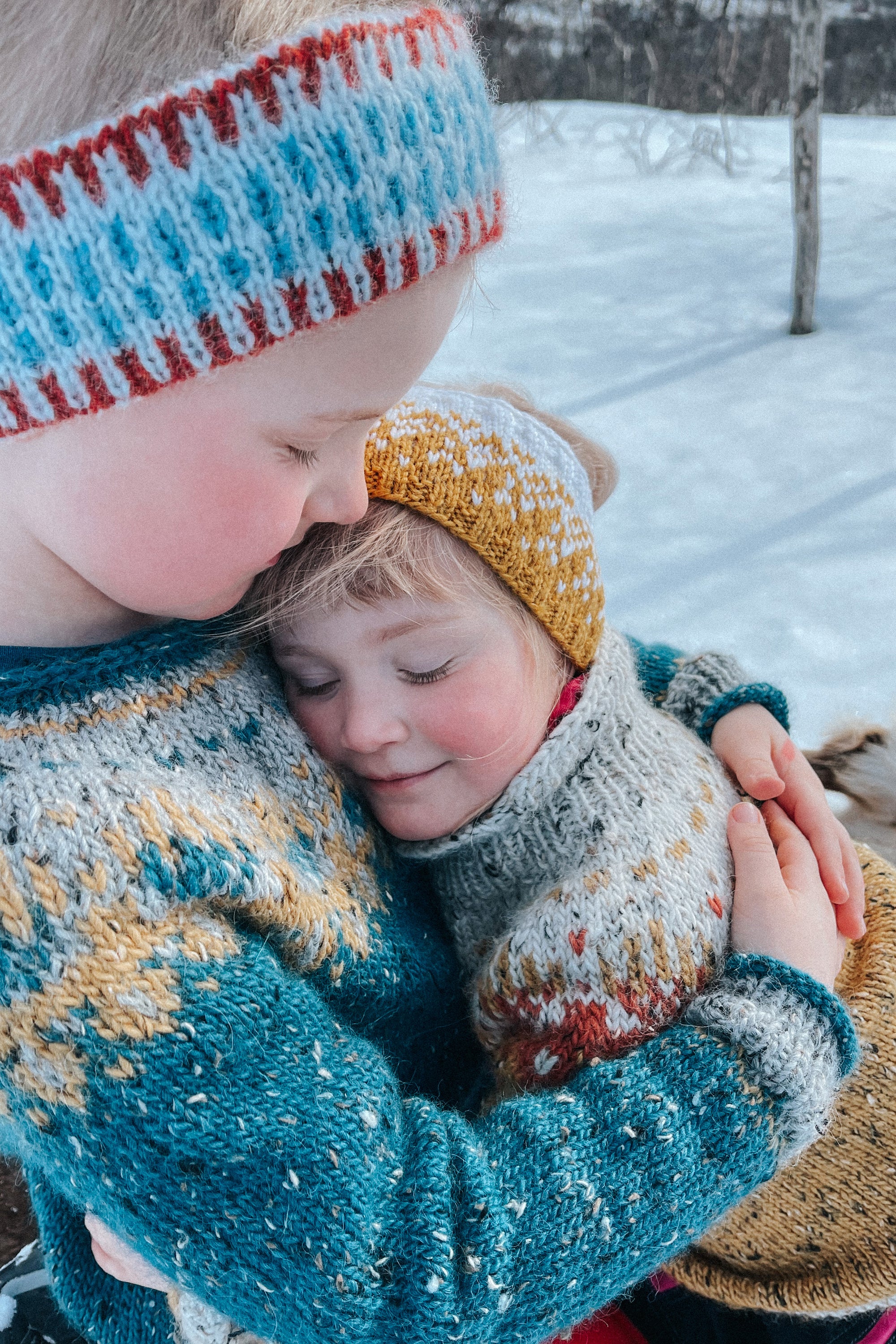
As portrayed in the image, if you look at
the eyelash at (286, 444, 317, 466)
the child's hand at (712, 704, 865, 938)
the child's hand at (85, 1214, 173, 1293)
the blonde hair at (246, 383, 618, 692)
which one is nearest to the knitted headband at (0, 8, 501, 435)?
the eyelash at (286, 444, 317, 466)

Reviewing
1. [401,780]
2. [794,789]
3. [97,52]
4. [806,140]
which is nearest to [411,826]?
[401,780]

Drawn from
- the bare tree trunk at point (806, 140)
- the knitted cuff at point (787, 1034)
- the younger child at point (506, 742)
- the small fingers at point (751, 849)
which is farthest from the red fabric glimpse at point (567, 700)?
the bare tree trunk at point (806, 140)

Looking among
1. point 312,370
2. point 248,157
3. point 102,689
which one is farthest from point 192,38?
point 102,689

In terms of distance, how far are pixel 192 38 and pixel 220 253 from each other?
14 cm

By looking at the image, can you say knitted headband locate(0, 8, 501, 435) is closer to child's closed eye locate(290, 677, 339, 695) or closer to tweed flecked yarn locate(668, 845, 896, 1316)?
child's closed eye locate(290, 677, 339, 695)

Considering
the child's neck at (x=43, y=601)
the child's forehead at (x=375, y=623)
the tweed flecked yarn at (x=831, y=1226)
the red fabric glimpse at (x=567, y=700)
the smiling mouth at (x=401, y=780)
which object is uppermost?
the child's neck at (x=43, y=601)

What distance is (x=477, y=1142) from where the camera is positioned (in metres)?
0.97

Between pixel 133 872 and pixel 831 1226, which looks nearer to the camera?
pixel 133 872

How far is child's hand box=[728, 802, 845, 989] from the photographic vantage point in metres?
1.14

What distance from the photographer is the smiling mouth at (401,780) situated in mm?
1199

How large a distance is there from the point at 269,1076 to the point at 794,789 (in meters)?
0.81

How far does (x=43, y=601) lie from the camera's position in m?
0.93

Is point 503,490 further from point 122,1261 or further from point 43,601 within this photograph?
point 122,1261

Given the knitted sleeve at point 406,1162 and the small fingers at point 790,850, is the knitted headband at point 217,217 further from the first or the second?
the small fingers at point 790,850
